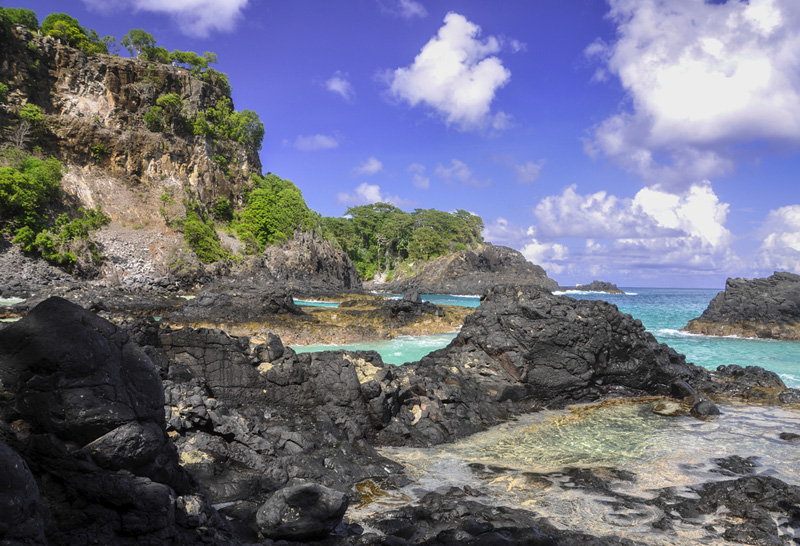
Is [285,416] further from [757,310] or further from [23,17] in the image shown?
[23,17]

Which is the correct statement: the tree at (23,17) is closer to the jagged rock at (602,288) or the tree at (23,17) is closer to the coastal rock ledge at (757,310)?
the coastal rock ledge at (757,310)

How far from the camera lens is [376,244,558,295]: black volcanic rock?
7831 cm

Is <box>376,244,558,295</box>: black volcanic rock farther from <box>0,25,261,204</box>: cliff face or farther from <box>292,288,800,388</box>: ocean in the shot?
<box>292,288,800,388</box>: ocean

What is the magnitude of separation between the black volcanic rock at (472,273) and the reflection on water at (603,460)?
204 ft

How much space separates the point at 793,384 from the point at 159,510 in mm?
19556

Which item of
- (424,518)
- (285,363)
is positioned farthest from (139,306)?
(424,518)

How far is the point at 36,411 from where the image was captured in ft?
10.9

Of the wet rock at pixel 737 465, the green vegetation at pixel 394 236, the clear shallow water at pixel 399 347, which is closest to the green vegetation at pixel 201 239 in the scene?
the clear shallow water at pixel 399 347

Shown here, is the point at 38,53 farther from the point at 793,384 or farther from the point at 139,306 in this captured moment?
the point at 793,384

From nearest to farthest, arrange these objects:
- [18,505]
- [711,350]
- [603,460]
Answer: [18,505] → [603,460] → [711,350]

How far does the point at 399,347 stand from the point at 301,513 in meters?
17.4

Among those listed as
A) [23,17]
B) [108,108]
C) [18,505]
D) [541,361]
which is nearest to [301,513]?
[18,505]

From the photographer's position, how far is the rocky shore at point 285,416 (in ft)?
10.9

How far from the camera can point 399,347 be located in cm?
2170
